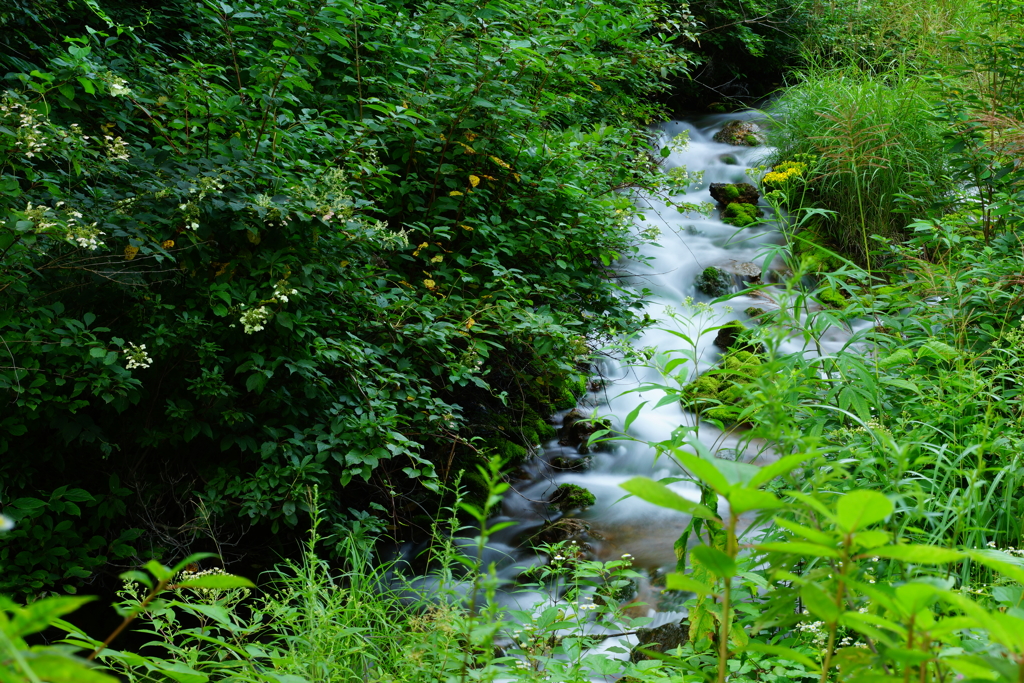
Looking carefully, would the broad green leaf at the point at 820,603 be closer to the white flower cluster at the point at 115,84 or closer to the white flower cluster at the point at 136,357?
the white flower cluster at the point at 136,357

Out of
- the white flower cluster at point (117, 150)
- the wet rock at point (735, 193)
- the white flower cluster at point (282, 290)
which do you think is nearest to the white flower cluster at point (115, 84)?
the white flower cluster at point (117, 150)

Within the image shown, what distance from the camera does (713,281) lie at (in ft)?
20.1

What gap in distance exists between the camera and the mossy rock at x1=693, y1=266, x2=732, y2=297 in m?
6.07

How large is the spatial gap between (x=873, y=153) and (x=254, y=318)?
15.9ft

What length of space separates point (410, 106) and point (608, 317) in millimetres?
1708

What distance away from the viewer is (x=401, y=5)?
427cm

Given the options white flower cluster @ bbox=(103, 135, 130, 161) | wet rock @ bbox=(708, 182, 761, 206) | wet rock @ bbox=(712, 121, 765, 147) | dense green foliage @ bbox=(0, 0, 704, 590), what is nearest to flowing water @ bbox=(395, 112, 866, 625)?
wet rock @ bbox=(708, 182, 761, 206)

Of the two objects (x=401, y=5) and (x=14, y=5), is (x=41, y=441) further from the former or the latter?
(x=401, y=5)

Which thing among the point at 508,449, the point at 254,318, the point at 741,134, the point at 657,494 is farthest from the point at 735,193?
the point at 657,494

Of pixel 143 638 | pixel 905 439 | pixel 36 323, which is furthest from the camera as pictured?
pixel 143 638

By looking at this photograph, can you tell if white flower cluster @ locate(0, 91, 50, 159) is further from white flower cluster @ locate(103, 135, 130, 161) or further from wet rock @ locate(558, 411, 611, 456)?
wet rock @ locate(558, 411, 611, 456)

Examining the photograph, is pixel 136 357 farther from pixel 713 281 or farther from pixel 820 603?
pixel 713 281

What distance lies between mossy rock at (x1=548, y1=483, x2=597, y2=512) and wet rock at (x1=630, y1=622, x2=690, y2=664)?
112cm

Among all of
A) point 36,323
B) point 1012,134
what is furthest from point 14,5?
point 1012,134
